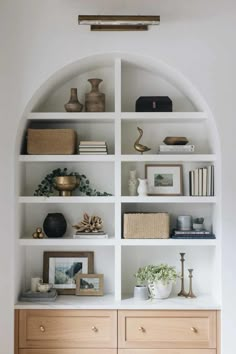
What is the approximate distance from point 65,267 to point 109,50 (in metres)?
1.51

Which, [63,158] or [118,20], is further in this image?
[63,158]

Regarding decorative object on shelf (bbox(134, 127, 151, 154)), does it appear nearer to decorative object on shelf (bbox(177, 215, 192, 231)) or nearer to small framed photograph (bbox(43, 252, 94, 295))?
decorative object on shelf (bbox(177, 215, 192, 231))

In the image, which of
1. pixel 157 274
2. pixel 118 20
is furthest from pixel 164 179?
pixel 118 20

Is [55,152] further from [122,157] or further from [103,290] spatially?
[103,290]

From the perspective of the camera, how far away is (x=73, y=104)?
3.40 metres

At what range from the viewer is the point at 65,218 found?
3.62m

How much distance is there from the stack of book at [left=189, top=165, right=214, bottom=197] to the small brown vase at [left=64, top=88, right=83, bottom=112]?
90 centimetres

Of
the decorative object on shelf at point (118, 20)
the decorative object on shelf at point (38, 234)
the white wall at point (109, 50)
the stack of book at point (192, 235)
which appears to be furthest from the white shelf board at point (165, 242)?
the decorative object on shelf at point (118, 20)

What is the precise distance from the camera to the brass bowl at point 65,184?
3.43 m

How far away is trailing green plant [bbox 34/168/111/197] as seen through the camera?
3510 mm

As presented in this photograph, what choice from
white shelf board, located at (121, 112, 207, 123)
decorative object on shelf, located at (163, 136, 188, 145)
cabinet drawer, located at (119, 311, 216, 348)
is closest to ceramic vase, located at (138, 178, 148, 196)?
decorative object on shelf, located at (163, 136, 188, 145)

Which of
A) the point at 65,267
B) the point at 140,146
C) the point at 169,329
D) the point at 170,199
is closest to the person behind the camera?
the point at 169,329

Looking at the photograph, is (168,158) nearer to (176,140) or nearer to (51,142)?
(176,140)

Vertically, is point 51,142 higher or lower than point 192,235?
higher
